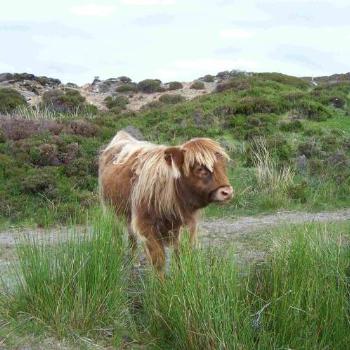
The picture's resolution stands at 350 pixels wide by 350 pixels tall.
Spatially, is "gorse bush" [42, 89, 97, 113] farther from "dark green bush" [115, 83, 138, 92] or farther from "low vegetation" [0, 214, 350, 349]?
"low vegetation" [0, 214, 350, 349]

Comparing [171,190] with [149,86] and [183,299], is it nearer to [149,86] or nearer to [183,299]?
[183,299]

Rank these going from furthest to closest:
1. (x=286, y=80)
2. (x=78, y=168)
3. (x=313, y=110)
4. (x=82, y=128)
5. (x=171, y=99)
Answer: (x=286, y=80) → (x=171, y=99) → (x=313, y=110) → (x=82, y=128) → (x=78, y=168)

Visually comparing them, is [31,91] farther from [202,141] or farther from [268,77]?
[202,141]

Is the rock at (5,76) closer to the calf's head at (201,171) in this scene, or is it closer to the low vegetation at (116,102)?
the low vegetation at (116,102)

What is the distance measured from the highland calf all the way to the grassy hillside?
3.44 feet

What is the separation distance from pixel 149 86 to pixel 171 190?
31.5 meters

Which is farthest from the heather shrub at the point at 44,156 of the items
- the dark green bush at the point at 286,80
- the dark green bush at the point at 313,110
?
the dark green bush at the point at 286,80

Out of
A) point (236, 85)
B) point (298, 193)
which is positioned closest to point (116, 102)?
point (236, 85)

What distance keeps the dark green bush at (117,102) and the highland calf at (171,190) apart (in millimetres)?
24411

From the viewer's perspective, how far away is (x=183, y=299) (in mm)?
4664

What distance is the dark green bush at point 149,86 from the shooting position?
120 feet

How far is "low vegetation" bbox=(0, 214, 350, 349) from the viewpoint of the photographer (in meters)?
4.64

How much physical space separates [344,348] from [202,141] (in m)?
2.06

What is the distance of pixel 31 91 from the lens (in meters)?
34.4
